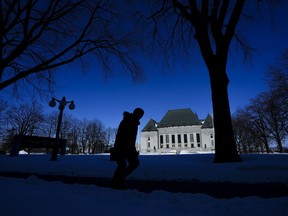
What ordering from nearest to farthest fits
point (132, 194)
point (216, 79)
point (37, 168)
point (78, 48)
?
point (132, 194), point (37, 168), point (216, 79), point (78, 48)

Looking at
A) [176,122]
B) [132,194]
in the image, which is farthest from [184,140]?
[132,194]

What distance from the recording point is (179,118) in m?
78.4

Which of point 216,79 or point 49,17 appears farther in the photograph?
point 49,17

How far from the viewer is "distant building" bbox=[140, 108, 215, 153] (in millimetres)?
72312

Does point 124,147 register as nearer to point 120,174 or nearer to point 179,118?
point 120,174

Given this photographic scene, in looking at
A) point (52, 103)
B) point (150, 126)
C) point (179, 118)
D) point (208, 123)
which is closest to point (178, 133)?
point (179, 118)

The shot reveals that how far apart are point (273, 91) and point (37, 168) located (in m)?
26.5

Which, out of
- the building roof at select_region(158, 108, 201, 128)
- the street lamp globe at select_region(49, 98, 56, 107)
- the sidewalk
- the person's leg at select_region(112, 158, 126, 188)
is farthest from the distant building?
the person's leg at select_region(112, 158, 126, 188)

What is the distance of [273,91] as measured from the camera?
23.4 m

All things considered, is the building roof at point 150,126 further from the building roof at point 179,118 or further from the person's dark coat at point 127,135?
the person's dark coat at point 127,135

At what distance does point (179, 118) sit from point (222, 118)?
2839 inches

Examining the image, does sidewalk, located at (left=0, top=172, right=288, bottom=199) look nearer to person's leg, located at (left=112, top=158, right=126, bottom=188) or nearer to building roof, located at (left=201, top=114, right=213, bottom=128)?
person's leg, located at (left=112, top=158, right=126, bottom=188)

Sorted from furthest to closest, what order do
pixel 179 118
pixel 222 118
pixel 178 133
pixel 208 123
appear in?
pixel 179 118 → pixel 178 133 → pixel 208 123 → pixel 222 118

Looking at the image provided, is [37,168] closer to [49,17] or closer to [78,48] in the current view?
[78,48]
